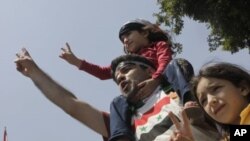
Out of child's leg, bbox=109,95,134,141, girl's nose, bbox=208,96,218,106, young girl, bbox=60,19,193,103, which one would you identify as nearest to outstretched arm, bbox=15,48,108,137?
child's leg, bbox=109,95,134,141

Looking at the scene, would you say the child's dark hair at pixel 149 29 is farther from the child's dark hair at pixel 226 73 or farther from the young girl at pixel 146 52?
the child's dark hair at pixel 226 73

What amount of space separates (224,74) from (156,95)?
0.91m

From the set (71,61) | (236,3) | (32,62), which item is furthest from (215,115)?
(236,3)

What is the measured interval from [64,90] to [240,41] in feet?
18.3

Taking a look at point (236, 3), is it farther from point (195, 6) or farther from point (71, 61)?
point (71, 61)

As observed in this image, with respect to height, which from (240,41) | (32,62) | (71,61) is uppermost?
(240,41)

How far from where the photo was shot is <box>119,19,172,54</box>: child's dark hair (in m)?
4.89

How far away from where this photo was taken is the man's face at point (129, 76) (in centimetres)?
407

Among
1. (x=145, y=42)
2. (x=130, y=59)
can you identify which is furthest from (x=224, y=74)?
(x=145, y=42)

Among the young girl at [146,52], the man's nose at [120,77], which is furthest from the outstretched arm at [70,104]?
the young girl at [146,52]

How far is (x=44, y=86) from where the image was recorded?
165 inches

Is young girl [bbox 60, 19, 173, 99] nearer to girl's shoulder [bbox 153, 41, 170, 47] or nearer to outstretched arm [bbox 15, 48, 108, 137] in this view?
girl's shoulder [bbox 153, 41, 170, 47]

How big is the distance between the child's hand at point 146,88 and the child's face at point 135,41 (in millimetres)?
813

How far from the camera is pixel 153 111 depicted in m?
3.81
